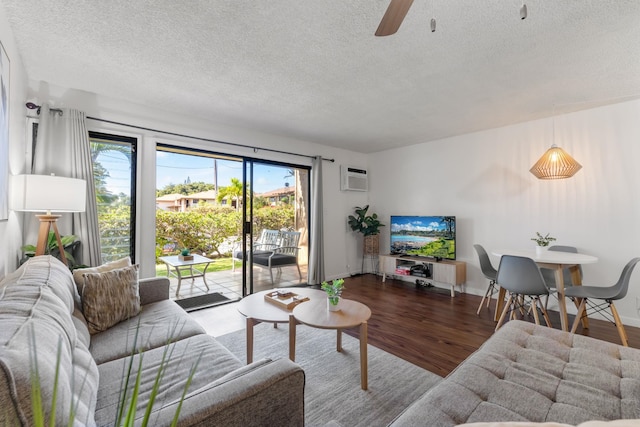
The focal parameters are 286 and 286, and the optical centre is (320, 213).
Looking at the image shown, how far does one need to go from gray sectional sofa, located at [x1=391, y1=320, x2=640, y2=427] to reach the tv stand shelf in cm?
254

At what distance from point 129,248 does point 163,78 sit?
187cm

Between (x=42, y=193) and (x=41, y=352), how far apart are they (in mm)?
1828

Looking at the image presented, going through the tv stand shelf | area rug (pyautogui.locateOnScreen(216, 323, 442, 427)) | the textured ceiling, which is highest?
the textured ceiling

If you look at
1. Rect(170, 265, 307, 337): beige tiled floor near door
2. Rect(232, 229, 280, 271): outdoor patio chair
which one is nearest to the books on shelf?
Rect(170, 265, 307, 337): beige tiled floor near door

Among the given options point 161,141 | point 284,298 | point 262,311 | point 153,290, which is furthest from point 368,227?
point 153,290

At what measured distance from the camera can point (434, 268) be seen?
4324 mm

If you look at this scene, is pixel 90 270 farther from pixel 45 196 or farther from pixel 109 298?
pixel 45 196

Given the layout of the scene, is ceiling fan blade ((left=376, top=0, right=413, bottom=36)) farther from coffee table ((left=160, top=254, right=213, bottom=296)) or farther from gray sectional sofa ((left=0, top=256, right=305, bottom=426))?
coffee table ((left=160, top=254, right=213, bottom=296))

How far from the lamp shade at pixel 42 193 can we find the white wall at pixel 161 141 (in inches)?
40.0

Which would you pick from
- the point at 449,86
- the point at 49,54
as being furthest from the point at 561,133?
the point at 49,54

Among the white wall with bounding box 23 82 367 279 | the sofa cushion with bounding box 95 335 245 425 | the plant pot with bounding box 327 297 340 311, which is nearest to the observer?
the sofa cushion with bounding box 95 335 245 425

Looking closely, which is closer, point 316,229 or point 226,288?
point 226,288

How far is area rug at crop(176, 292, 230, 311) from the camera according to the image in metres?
3.53

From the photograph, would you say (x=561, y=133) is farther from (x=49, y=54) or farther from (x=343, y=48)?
(x=49, y=54)
